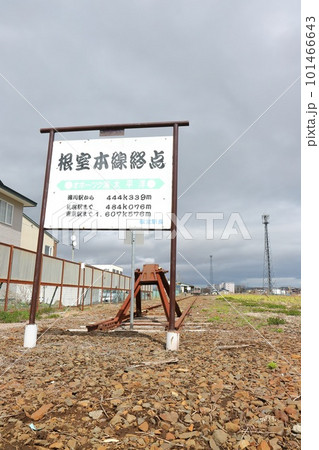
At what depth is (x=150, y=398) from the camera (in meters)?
3.74

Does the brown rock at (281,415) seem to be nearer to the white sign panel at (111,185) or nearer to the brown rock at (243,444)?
the brown rock at (243,444)

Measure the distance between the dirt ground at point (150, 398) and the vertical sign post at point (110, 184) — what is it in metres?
2.49

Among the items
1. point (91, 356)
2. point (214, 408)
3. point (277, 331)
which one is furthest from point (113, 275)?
point (214, 408)

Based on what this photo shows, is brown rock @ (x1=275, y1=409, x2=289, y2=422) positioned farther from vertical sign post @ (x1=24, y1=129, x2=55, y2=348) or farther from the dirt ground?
vertical sign post @ (x1=24, y1=129, x2=55, y2=348)

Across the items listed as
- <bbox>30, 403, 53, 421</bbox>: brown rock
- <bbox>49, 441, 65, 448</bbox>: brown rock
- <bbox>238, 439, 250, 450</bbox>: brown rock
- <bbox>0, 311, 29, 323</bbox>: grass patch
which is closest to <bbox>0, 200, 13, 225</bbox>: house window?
<bbox>0, 311, 29, 323</bbox>: grass patch

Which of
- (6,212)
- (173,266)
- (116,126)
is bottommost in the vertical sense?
(173,266)

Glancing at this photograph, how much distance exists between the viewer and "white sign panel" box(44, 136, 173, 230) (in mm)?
7535

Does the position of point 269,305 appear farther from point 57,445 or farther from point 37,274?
point 57,445

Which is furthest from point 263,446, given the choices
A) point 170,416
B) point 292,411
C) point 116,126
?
point 116,126

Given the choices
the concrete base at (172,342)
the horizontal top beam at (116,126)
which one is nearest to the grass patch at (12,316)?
the horizontal top beam at (116,126)

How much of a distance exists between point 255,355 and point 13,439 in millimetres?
4293

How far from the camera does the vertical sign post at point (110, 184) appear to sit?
24.6ft

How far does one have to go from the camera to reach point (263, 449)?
279 centimetres

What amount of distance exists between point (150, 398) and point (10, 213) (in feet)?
75.1
